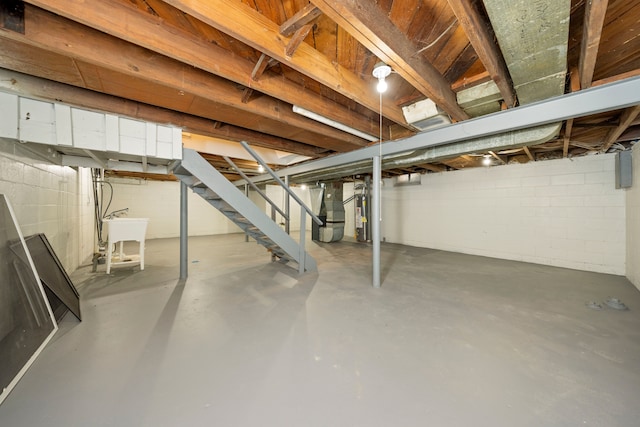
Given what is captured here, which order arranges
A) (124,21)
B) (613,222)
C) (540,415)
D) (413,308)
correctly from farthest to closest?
(613,222), (413,308), (124,21), (540,415)

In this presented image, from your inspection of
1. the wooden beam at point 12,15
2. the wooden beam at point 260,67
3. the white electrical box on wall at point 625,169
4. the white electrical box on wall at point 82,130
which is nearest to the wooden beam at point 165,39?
the wooden beam at point 260,67

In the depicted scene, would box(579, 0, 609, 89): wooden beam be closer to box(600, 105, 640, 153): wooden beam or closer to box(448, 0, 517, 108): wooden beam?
box(448, 0, 517, 108): wooden beam

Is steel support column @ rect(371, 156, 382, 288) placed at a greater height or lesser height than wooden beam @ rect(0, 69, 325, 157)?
lesser

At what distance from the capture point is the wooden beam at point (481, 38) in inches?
41.8

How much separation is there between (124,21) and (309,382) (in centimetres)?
217

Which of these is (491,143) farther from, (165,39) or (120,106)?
(120,106)

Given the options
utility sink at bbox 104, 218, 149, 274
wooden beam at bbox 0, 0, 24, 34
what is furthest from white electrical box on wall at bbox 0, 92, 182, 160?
utility sink at bbox 104, 218, 149, 274

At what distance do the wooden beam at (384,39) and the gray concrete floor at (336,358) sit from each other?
186 cm

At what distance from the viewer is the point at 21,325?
145cm

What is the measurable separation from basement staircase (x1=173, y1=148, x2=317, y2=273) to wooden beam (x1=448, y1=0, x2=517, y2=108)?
2.18 metres

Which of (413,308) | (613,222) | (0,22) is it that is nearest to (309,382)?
(413,308)

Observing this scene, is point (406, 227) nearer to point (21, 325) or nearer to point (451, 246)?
point (451, 246)

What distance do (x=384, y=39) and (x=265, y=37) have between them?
0.66 m

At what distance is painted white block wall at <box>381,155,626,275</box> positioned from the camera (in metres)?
3.45
